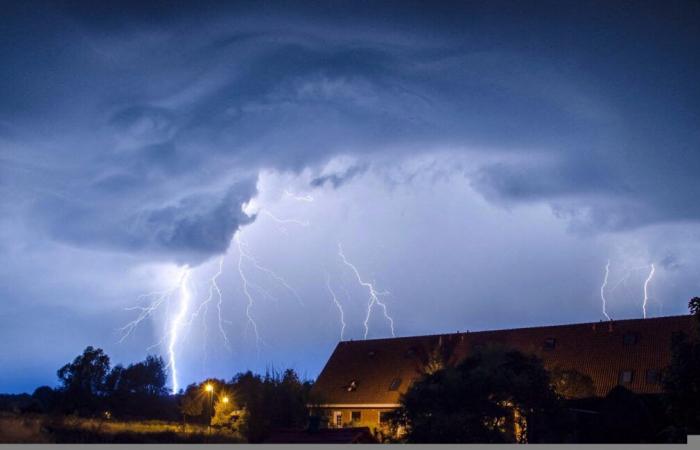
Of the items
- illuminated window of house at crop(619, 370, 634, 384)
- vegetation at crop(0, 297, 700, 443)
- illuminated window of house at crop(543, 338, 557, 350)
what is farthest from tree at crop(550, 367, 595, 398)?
illuminated window of house at crop(543, 338, 557, 350)

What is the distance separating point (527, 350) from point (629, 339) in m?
10.1

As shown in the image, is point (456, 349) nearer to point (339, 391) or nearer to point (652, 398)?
point (339, 391)

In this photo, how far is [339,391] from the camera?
54.6m

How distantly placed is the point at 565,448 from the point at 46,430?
17.9m

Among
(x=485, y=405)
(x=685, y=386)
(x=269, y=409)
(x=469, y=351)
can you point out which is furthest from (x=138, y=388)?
(x=685, y=386)

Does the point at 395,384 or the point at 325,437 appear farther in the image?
the point at 395,384

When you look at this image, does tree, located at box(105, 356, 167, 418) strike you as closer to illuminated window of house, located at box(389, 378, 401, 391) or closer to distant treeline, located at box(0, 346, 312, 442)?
distant treeline, located at box(0, 346, 312, 442)

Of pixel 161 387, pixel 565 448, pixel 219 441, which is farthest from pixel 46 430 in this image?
pixel 161 387

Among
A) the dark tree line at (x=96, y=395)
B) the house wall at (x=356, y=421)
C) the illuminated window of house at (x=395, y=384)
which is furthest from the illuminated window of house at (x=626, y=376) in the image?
the dark tree line at (x=96, y=395)

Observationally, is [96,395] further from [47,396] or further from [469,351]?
[469,351]

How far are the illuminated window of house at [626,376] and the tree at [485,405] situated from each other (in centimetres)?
1577

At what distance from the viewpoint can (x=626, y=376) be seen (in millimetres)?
43000

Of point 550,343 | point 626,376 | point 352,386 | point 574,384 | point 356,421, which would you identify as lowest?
point 356,421

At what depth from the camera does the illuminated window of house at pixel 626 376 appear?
42.6 meters
